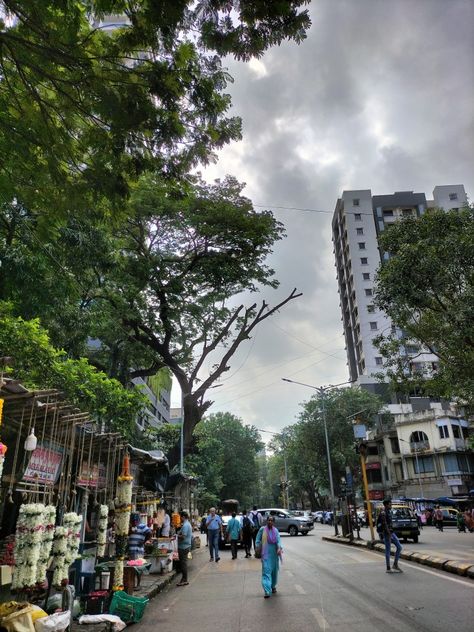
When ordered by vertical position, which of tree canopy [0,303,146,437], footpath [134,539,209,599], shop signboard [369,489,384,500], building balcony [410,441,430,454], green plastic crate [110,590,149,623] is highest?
building balcony [410,441,430,454]

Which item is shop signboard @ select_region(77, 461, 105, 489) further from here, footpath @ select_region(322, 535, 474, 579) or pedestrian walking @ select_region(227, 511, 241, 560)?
footpath @ select_region(322, 535, 474, 579)

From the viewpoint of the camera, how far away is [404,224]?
1758cm

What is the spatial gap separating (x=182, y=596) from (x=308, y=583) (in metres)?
2.73

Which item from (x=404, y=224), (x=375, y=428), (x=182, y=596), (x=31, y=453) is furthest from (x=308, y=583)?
(x=375, y=428)

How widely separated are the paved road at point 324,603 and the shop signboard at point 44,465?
2.79 meters

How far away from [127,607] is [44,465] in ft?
8.65

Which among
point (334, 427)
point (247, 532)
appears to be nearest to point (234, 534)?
point (247, 532)

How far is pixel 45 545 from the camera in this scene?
6820 mm

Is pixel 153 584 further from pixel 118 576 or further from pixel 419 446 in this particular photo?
pixel 419 446

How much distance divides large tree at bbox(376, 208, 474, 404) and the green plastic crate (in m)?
12.2

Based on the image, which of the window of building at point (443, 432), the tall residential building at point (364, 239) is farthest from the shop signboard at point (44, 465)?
the tall residential building at point (364, 239)

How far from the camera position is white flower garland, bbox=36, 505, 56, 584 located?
6.71 meters

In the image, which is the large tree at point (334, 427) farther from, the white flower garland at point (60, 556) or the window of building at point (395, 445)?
the white flower garland at point (60, 556)

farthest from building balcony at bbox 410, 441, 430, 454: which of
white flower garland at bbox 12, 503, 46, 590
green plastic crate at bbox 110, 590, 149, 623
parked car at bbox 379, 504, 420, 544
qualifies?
white flower garland at bbox 12, 503, 46, 590
